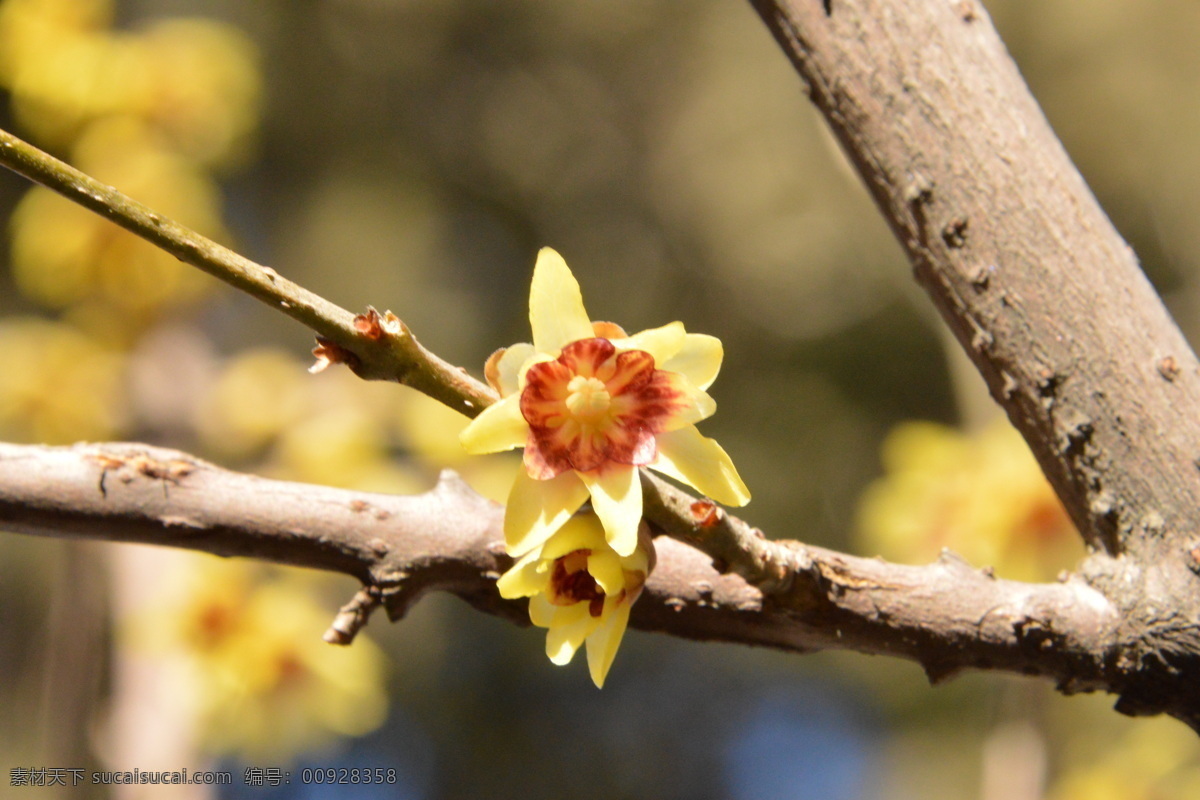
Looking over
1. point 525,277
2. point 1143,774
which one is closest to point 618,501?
point 1143,774

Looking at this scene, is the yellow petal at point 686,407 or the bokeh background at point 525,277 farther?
the bokeh background at point 525,277

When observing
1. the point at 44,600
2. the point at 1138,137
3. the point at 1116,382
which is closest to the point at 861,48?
the point at 1116,382

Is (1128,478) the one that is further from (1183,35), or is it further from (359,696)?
(1183,35)

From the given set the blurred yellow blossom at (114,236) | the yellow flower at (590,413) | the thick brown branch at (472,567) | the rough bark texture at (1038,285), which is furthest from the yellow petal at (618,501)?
the blurred yellow blossom at (114,236)

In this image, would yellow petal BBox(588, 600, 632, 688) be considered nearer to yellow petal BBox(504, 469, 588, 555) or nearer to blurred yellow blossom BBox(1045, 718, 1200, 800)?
yellow petal BBox(504, 469, 588, 555)

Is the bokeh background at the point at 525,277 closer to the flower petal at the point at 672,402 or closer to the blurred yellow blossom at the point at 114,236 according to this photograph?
the blurred yellow blossom at the point at 114,236
